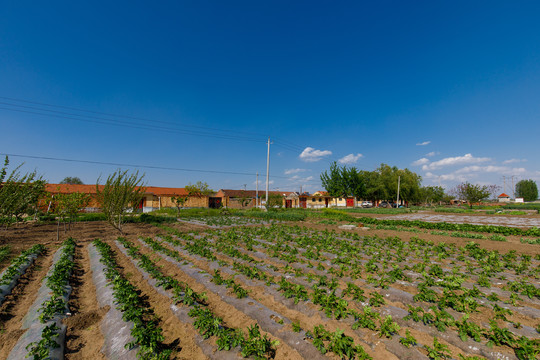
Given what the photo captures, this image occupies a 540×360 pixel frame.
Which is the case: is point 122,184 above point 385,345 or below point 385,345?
above

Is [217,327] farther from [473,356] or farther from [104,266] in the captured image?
[104,266]

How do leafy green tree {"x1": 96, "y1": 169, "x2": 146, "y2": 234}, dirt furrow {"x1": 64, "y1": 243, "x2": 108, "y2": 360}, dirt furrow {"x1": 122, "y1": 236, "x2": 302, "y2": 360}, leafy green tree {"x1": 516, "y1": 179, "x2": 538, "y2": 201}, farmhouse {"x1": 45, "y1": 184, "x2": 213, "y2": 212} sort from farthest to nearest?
leafy green tree {"x1": 516, "y1": 179, "x2": 538, "y2": 201}
farmhouse {"x1": 45, "y1": 184, "x2": 213, "y2": 212}
leafy green tree {"x1": 96, "y1": 169, "x2": 146, "y2": 234}
dirt furrow {"x1": 64, "y1": 243, "x2": 108, "y2": 360}
dirt furrow {"x1": 122, "y1": 236, "x2": 302, "y2": 360}

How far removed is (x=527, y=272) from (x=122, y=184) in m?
19.0

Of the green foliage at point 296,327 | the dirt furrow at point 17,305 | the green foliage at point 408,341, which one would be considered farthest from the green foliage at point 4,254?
the green foliage at point 408,341

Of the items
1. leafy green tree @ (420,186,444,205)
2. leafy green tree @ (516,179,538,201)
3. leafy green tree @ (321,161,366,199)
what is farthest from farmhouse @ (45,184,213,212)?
leafy green tree @ (516,179,538,201)

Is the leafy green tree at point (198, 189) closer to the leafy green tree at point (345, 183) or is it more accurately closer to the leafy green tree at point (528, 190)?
the leafy green tree at point (345, 183)

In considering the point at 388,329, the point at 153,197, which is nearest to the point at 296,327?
the point at 388,329

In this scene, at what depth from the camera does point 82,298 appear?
567 centimetres

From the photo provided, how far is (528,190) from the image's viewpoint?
106188mm

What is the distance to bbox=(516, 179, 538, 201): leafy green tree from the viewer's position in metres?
105

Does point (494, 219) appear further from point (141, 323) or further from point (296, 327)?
point (141, 323)

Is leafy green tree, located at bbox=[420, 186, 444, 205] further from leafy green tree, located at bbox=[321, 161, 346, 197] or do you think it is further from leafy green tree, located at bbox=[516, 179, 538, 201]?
leafy green tree, located at bbox=[516, 179, 538, 201]

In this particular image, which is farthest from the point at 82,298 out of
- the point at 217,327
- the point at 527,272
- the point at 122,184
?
the point at 527,272

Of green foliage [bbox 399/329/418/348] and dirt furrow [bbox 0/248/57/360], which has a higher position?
green foliage [bbox 399/329/418/348]
